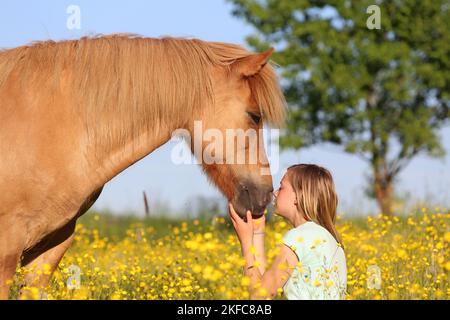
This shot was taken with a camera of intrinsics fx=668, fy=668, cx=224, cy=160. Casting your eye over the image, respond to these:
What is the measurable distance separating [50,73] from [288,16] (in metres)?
17.3

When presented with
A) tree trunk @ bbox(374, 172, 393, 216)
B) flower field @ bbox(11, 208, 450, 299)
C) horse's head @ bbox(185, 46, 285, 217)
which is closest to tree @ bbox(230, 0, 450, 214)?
tree trunk @ bbox(374, 172, 393, 216)

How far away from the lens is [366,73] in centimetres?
2039

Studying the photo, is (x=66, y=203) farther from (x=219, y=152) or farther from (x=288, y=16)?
(x=288, y=16)

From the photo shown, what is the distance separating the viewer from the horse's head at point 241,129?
478 cm

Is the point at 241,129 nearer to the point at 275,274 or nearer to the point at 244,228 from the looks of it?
the point at 244,228

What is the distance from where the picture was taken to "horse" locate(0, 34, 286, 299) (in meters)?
4.60

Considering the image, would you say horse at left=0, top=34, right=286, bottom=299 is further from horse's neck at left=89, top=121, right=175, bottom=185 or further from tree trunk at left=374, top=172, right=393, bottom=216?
tree trunk at left=374, top=172, right=393, bottom=216

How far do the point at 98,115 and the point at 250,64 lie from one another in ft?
3.83

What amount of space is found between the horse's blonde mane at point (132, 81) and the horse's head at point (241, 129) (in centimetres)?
2

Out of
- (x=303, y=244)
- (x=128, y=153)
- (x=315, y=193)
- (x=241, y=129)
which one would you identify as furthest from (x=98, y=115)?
(x=303, y=244)

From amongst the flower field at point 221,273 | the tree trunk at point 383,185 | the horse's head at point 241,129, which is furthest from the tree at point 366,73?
the horse's head at point 241,129

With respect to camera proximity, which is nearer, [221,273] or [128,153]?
[221,273]
